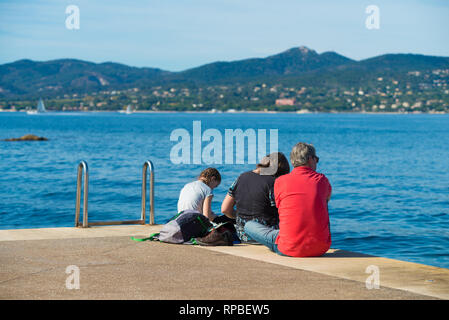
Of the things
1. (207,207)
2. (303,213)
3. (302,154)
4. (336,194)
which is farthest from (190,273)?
(336,194)

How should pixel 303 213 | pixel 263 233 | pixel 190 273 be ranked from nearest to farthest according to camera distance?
pixel 190 273
pixel 303 213
pixel 263 233

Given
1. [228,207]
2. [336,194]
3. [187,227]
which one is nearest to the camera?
[187,227]

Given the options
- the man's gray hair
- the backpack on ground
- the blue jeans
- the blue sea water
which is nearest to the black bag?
the backpack on ground

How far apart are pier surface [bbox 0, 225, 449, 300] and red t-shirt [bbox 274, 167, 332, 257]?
0.16 meters

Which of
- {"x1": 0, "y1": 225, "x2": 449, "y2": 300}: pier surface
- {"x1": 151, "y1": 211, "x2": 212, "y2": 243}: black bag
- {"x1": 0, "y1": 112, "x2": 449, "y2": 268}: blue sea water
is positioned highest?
{"x1": 151, "y1": 211, "x2": 212, "y2": 243}: black bag

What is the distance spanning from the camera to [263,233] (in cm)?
756

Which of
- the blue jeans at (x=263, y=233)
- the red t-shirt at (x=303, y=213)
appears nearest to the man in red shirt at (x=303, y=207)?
the red t-shirt at (x=303, y=213)

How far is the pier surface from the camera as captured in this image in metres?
5.46

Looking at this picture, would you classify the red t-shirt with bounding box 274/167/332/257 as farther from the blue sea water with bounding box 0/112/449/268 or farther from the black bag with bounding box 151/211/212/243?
the blue sea water with bounding box 0/112/449/268

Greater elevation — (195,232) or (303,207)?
(303,207)

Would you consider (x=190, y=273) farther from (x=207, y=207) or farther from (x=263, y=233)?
→ (x=207, y=207)

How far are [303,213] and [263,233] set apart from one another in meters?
0.81
